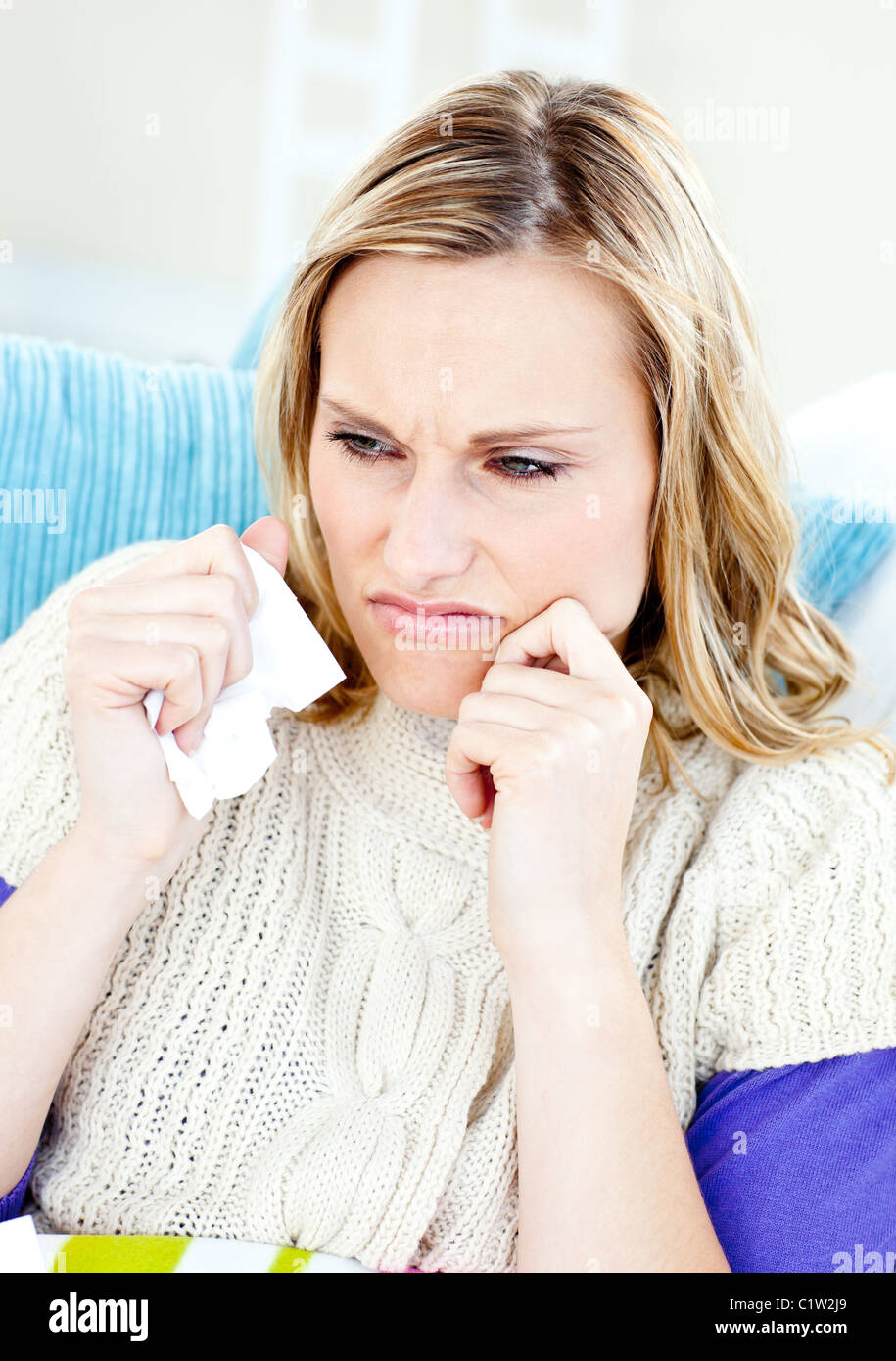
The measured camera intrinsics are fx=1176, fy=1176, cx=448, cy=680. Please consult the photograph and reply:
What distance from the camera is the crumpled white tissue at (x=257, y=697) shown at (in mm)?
888

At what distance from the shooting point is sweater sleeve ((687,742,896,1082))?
0.94 m

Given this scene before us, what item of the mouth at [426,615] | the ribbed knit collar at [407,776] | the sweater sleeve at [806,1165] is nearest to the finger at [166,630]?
the mouth at [426,615]

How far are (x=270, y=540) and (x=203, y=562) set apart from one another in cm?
8

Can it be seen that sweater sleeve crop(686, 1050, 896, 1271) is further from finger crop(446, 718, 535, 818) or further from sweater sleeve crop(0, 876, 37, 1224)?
sweater sleeve crop(0, 876, 37, 1224)

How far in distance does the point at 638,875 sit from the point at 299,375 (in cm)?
55

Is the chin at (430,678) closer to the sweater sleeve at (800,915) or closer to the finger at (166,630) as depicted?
the finger at (166,630)

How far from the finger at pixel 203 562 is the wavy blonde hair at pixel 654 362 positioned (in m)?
0.24

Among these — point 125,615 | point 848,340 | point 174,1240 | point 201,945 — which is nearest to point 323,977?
point 201,945

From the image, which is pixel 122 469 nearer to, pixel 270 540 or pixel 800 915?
pixel 270 540

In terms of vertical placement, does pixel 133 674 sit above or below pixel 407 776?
above

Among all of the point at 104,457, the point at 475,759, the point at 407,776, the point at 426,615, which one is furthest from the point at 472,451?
the point at 104,457

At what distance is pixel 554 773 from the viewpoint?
874 millimetres

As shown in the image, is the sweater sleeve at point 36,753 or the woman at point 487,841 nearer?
the woman at point 487,841

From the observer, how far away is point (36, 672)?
105 cm
